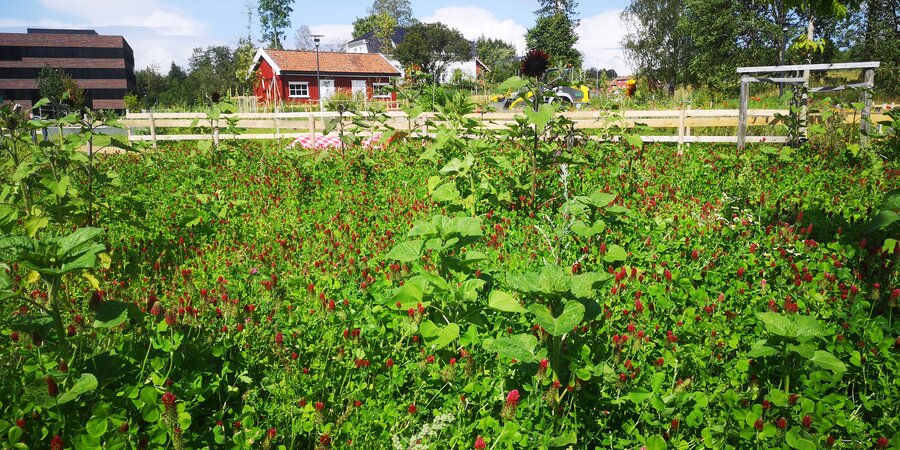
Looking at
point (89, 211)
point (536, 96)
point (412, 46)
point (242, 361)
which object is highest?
point (412, 46)

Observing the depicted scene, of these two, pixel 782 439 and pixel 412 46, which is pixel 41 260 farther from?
pixel 412 46

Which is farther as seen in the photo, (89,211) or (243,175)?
(243,175)

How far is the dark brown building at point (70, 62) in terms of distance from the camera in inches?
2977

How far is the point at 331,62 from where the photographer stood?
46.0 metres

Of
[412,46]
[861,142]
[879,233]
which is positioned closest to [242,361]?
[879,233]

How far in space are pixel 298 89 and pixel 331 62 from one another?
3.61 metres

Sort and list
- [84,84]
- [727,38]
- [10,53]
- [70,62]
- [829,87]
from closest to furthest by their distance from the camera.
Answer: [829,87] → [727,38] → [10,53] → [84,84] → [70,62]

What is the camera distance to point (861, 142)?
332 inches

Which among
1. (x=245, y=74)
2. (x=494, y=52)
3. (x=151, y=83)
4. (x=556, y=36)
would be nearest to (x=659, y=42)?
(x=556, y=36)

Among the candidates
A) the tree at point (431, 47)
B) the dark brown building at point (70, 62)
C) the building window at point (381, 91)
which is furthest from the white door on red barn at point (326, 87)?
the dark brown building at point (70, 62)

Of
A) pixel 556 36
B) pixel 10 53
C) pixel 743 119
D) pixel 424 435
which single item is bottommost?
pixel 424 435

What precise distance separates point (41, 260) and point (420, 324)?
1.50 m

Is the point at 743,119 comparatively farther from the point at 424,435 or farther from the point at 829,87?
the point at 424,435

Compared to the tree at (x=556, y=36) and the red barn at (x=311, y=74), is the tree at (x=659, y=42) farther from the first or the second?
the red barn at (x=311, y=74)
